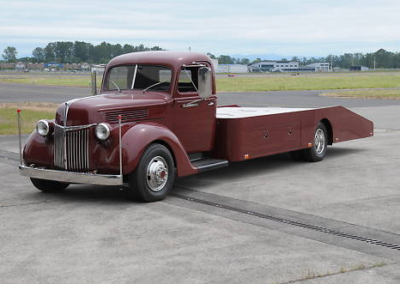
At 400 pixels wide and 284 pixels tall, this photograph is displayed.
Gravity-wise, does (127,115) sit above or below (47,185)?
above

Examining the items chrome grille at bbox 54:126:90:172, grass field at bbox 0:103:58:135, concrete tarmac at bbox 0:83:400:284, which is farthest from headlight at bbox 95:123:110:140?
grass field at bbox 0:103:58:135

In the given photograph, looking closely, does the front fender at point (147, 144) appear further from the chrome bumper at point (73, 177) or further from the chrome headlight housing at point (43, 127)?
the chrome headlight housing at point (43, 127)

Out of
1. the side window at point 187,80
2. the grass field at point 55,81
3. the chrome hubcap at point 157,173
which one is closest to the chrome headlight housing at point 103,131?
the chrome hubcap at point 157,173

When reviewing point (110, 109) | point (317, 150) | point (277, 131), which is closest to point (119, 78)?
point (110, 109)

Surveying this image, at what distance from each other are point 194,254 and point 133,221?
154cm

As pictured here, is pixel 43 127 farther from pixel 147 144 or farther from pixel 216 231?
pixel 216 231

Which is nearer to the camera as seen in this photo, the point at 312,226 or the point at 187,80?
the point at 312,226

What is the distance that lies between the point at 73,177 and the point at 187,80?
239 cm

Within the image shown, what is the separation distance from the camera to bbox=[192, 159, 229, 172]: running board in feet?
29.3

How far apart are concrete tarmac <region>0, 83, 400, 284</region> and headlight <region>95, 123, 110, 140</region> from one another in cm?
93

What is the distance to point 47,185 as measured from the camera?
8.80m

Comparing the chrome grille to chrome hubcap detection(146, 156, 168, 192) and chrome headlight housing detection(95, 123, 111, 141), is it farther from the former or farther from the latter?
chrome hubcap detection(146, 156, 168, 192)

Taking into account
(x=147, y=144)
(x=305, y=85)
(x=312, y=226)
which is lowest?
(x=312, y=226)

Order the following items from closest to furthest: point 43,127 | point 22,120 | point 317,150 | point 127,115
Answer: point 127,115 → point 43,127 → point 317,150 → point 22,120
